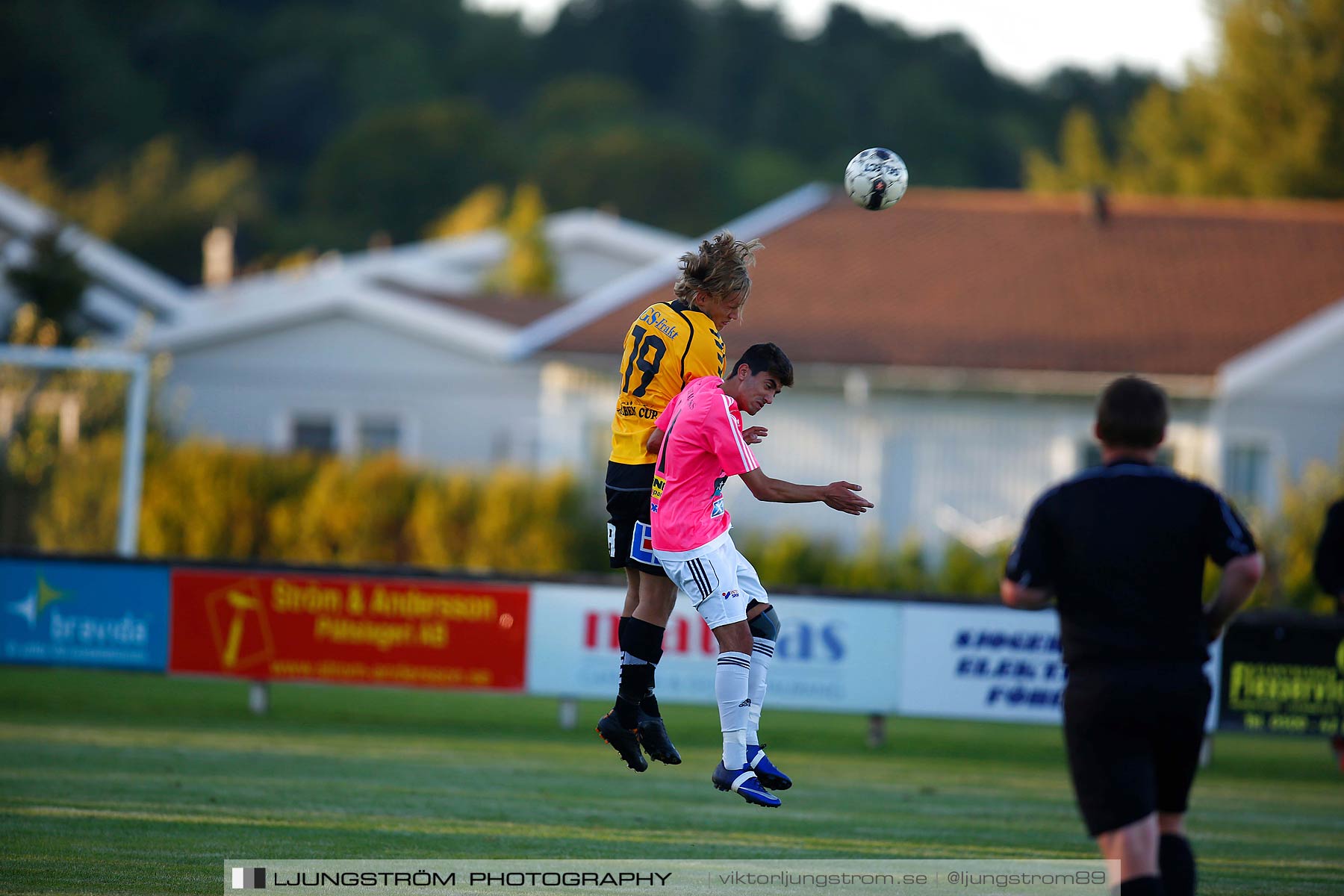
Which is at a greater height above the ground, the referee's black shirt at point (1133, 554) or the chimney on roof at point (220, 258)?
the chimney on roof at point (220, 258)

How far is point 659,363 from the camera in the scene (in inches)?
321

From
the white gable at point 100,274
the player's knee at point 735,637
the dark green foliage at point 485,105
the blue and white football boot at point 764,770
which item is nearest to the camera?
the blue and white football boot at point 764,770

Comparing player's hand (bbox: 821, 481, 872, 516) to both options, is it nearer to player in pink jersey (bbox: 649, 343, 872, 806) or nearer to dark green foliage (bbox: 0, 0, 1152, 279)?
player in pink jersey (bbox: 649, 343, 872, 806)

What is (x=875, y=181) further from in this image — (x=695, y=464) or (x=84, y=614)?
(x=84, y=614)

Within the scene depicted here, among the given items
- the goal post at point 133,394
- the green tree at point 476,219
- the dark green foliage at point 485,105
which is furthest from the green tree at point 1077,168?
the goal post at point 133,394

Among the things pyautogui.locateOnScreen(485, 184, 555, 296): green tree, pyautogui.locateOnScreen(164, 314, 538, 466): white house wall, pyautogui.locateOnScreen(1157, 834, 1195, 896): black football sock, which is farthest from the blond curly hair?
pyautogui.locateOnScreen(485, 184, 555, 296): green tree

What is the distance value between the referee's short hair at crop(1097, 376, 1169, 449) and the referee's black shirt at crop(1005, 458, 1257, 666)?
0.09m

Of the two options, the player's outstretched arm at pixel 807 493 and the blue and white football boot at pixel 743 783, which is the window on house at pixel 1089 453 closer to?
the blue and white football boot at pixel 743 783

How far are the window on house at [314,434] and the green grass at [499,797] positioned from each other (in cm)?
1285

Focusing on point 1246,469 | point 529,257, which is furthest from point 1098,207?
point 529,257

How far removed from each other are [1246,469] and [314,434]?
1651 centimetres

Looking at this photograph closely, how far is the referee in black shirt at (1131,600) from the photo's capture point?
18.1 feet

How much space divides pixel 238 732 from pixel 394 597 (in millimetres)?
2211

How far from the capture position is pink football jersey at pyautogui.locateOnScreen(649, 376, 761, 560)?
7.72 metres
